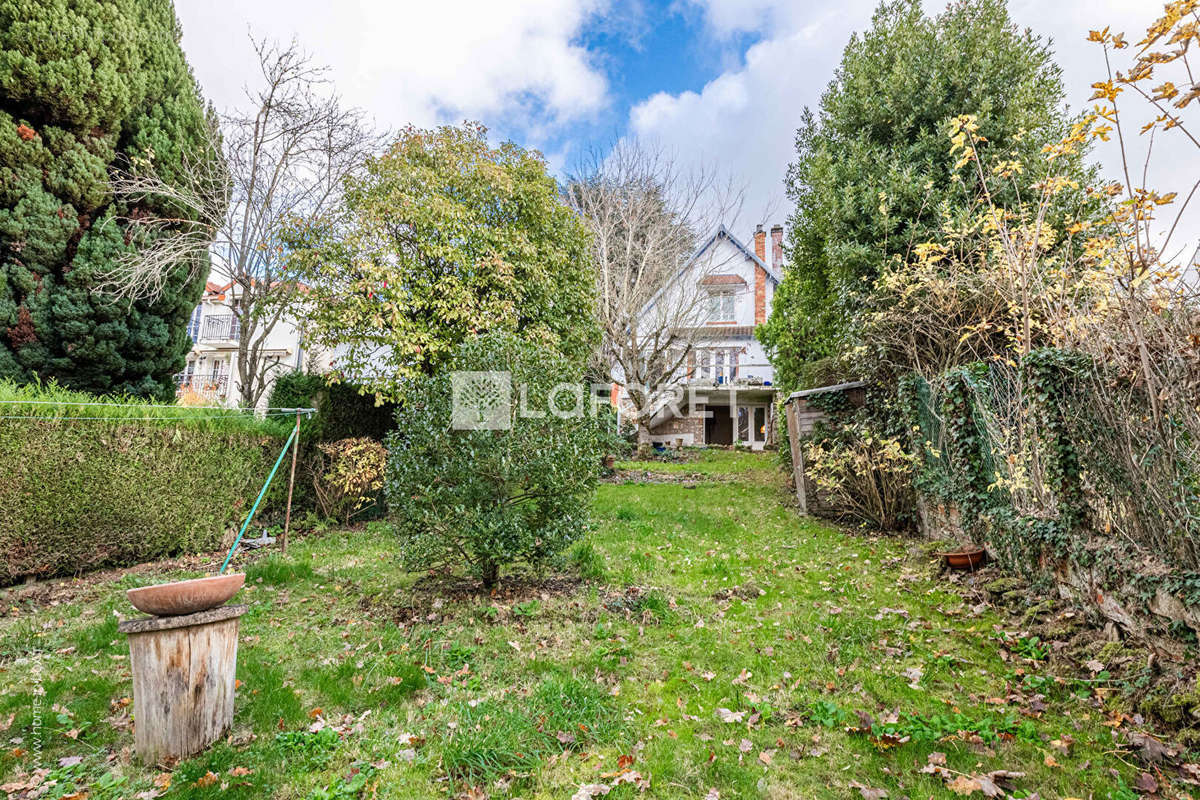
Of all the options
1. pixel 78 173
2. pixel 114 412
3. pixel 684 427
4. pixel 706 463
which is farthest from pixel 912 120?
pixel 684 427

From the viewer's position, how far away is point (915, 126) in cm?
871

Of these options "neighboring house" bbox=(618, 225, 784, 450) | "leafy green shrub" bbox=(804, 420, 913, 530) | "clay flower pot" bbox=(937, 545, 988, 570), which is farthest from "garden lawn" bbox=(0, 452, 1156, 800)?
"neighboring house" bbox=(618, 225, 784, 450)

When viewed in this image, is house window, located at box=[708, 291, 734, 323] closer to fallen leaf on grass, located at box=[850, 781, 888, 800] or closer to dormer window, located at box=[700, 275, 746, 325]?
dormer window, located at box=[700, 275, 746, 325]

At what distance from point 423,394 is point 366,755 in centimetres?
318

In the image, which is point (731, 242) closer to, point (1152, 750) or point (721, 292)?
point (721, 292)

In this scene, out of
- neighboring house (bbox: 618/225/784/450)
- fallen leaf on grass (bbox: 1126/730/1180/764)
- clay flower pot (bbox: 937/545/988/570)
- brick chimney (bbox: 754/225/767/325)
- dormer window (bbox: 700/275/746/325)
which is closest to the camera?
fallen leaf on grass (bbox: 1126/730/1180/764)

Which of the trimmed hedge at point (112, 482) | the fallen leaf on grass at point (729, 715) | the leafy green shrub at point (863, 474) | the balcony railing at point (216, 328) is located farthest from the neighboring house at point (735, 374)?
the balcony railing at point (216, 328)

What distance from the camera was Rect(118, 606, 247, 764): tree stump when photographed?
2.86 m

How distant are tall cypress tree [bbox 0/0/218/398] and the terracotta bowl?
793 centimetres

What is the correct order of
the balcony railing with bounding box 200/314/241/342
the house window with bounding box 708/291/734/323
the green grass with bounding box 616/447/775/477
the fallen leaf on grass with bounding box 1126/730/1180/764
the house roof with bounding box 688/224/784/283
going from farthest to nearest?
the balcony railing with bounding box 200/314/241/342, the house window with bounding box 708/291/734/323, the house roof with bounding box 688/224/784/283, the green grass with bounding box 616/447/775/477, the fallen leaf on grass with bounding box 1126/730/1180/764

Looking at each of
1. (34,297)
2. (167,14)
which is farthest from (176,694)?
(167,14)

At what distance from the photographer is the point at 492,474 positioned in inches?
200

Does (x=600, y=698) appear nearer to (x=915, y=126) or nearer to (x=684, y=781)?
(x=684, y=781)

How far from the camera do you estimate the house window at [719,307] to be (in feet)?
60.2
